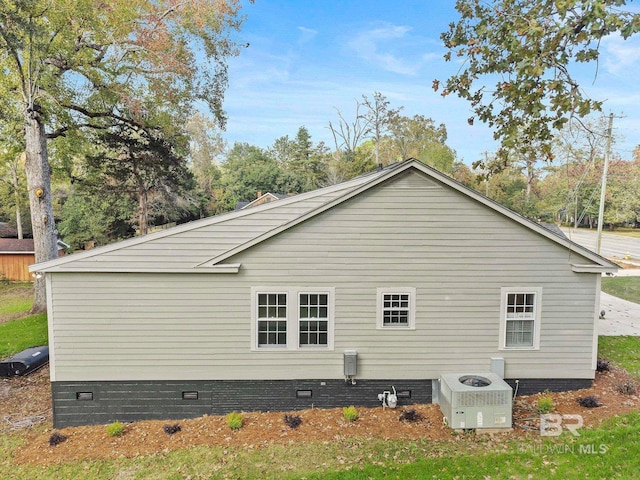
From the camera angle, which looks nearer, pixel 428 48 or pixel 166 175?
pixel 428 48

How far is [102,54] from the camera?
1555 centimetres

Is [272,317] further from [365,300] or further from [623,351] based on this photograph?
[623,351]

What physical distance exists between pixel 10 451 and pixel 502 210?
431 inches

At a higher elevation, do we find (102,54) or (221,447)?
(102,54)

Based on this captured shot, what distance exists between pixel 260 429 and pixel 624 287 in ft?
70.5

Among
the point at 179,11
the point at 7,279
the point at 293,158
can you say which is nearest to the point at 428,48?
the point at 179,11

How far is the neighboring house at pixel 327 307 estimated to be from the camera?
8.04m

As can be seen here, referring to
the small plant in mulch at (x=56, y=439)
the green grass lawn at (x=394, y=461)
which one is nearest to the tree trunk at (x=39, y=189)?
the small plant in mulch at (x=56, y=439)

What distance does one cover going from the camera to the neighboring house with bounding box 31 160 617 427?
26.4 ft

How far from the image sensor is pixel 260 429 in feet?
24.9

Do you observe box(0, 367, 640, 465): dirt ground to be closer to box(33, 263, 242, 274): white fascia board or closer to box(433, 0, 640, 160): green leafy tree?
box(33, 263, 242, 274): white fascia board

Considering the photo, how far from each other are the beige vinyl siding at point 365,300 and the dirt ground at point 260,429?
0.80m

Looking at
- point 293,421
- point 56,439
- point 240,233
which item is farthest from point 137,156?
point 293,421

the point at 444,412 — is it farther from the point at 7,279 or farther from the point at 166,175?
the point at 7,279
